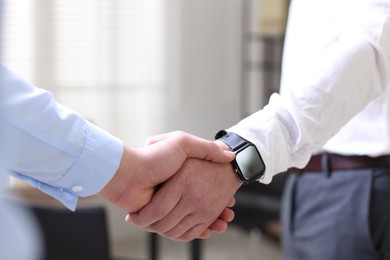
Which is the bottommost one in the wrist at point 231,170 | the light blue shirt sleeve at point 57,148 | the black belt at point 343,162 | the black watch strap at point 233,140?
the black belt at point 343,162

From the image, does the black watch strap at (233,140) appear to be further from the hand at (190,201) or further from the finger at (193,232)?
the finger at (193,232)

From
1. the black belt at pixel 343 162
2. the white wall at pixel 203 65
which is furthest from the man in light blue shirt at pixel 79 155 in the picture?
the white wall at pixel 203 65

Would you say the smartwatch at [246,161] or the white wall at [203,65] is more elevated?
the smartwatch at [246,161]

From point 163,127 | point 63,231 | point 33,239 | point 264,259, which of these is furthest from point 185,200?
point 163,127

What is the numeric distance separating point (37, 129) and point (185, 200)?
1.05 feet

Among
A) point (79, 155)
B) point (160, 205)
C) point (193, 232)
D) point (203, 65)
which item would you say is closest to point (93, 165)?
point (79, 155)

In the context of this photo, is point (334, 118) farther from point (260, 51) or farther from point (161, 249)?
point (260, 51)

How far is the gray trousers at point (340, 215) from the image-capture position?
46.5 inches

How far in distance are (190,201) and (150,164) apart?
11 centimetres

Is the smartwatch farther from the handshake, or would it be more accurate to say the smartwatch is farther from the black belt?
the black belt

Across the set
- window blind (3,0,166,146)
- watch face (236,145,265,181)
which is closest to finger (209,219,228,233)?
watch face (236,145,265,181)

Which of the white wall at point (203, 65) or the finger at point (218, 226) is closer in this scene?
the finger at point (218, 226)

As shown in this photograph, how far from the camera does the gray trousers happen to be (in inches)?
46.5

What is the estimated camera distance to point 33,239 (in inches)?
16.4
